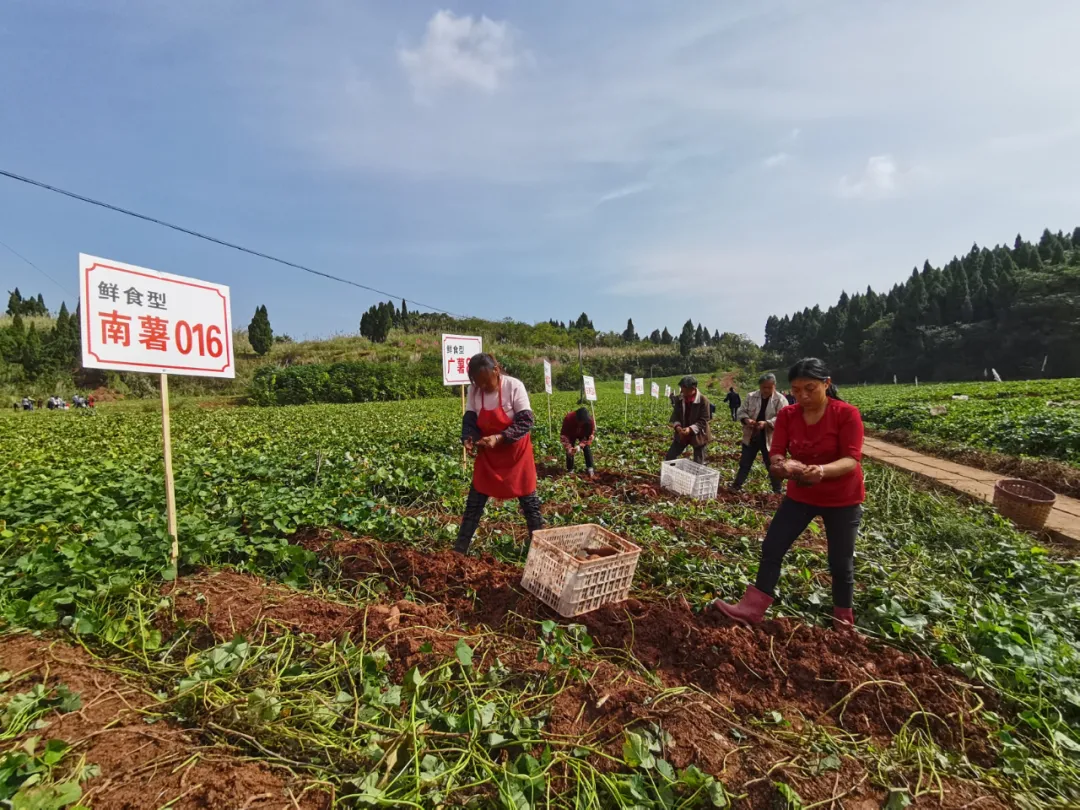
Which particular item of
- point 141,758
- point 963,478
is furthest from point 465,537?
point 963,478

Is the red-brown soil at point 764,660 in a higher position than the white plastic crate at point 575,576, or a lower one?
lower

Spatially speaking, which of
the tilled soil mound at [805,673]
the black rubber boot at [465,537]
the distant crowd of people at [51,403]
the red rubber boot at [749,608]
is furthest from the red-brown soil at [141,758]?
the distant crowd of people at [51,403]

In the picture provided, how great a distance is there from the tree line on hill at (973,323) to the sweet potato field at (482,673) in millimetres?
50562

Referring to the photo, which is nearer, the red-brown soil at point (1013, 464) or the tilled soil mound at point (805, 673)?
the tilled soil mound at point (805, 673)

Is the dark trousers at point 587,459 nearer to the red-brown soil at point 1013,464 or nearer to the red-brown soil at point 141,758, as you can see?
the red-brown soil at point 141,758

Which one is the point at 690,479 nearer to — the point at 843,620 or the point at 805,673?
the point at 843,620

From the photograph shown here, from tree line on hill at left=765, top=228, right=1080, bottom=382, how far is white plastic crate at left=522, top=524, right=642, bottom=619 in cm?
5320

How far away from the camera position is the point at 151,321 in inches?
137

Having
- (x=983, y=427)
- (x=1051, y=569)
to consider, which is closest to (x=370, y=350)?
(x=983, y=427)

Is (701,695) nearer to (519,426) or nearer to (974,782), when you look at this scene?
(974,782)

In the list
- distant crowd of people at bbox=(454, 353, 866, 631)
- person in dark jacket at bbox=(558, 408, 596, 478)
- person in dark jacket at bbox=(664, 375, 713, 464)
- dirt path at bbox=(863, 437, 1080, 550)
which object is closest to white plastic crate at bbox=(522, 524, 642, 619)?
distant crowd of people at bbox=(454, 353, 866, 631)

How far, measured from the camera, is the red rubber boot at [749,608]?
3.22 m

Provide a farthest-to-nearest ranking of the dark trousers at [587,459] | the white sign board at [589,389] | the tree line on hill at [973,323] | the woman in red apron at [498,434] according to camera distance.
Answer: the tree line on hill at [973,323] → the white sign board at [589,389] → the dark trousers at [587,459] → the woman in red apron at [498,434]

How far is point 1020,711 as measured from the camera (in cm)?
249
